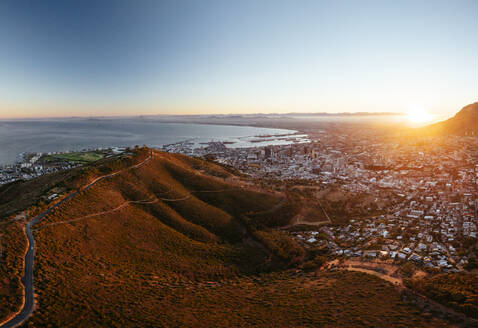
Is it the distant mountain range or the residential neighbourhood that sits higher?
the distant mountain range

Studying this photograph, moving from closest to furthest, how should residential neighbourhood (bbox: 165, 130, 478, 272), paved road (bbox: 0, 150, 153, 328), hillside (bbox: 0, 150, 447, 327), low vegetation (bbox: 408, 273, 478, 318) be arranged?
1. paved road (bbox: 0, 150, 153, 328)
2. hillside (bbox: 0, 150, 447, 327)
3. low vegetation (bbox: 408, 273, 478, 318)
4. residential neighbourhood (bbox: 165, 130, 478, 272)

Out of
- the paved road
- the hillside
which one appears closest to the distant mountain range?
the hillside

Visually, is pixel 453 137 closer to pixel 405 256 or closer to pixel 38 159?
pixel 405 256

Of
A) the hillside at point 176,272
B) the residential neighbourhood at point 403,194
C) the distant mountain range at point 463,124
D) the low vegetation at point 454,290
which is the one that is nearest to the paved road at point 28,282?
the hillside at point 176,272

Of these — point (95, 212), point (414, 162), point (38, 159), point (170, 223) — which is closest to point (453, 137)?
point (414, 162)

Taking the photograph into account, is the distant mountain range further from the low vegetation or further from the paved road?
the paved road

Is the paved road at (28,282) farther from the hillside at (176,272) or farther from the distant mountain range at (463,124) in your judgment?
the distant mountain range at (463,124)
